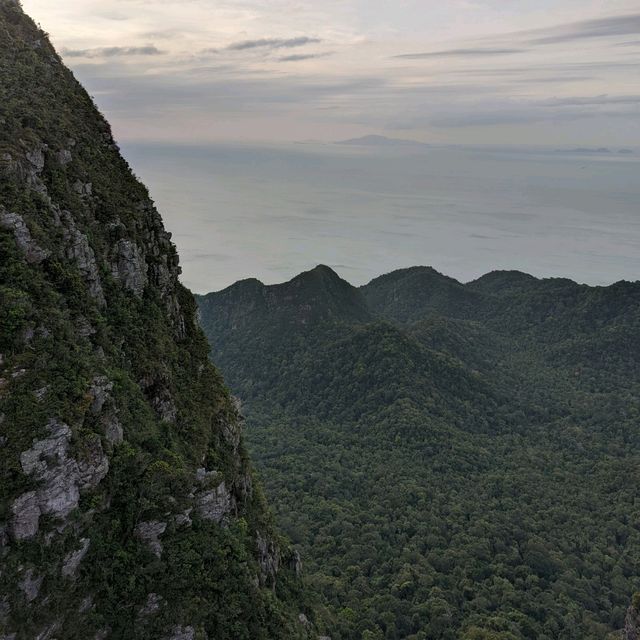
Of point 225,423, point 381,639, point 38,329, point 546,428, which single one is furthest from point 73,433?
point 546,428

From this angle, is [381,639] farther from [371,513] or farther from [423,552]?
[371,513]

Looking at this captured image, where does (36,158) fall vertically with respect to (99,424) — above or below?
above

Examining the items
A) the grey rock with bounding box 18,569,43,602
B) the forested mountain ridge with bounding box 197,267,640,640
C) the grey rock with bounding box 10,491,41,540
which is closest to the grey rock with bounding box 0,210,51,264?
the grey rock with bounding box 10,491,41,540

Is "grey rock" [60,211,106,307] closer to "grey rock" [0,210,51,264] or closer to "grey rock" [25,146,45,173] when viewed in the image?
"grey rock" [0,210,51,264]

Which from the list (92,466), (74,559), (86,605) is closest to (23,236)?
(92,466)

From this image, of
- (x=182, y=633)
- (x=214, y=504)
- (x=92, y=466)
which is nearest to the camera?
(x=92, y=466)

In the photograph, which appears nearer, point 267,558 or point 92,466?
point 92,466

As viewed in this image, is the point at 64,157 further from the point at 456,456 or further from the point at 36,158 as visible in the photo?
the point at 456,456
